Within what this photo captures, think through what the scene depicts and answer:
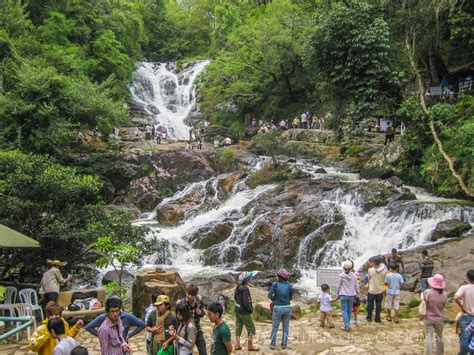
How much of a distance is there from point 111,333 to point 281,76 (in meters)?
29.0

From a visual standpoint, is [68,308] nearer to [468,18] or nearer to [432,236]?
[432,236]

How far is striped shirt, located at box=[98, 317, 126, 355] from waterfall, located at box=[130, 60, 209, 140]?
29319mm

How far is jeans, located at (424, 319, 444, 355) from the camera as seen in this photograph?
5.88 metres

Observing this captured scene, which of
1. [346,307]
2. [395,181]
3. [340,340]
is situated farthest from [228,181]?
[340,340]

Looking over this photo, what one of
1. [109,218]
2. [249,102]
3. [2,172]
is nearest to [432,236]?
[109,218]

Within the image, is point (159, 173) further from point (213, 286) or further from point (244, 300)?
point (244, 300)

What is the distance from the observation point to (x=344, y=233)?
14.9 meters

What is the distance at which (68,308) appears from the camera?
8398 mm

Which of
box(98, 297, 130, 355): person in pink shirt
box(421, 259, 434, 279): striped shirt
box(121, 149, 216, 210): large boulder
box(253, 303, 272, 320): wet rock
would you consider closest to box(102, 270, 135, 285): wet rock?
box(253, 303, 272, 320): wet rock

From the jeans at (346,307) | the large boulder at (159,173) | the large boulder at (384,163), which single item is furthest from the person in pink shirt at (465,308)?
the large boulder at (159,173)

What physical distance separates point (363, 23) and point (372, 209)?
999 cm

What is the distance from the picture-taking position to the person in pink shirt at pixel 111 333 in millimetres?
4547

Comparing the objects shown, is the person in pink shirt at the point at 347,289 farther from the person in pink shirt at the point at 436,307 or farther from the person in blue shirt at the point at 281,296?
the person in pink shirt at the point at 436,307

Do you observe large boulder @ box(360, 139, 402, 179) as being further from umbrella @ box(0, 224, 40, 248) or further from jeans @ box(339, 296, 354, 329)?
umbrella @ box(0, 224, 40, 248)
